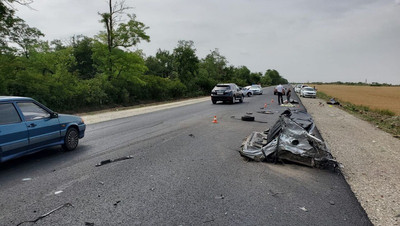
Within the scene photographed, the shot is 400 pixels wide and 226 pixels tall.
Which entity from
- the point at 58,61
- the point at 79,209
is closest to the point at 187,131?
the point at 79,209

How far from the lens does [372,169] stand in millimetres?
5680

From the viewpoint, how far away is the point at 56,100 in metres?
16.9

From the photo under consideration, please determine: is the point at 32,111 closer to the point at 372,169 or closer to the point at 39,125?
the point at 39,125

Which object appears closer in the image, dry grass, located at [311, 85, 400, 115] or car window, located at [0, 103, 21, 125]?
car window, located at [0, 103, 21, 125]

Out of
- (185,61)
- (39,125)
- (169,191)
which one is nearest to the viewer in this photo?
(169,191)

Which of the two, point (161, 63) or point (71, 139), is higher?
point (161, 63)

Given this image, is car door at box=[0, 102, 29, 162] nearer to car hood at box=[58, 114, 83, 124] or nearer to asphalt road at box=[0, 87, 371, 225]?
asphalt road at box=[0, 87, 371, 225]

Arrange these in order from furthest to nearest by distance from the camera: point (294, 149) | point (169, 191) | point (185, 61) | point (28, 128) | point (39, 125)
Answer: point (185, 61) < point (39, 125) < point (294, 149) < point (28, 128) < point (169, 191)

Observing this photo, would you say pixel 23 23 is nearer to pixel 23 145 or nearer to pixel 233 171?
pixel 23 145

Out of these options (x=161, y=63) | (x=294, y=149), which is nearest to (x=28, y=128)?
(x=294, y=149)

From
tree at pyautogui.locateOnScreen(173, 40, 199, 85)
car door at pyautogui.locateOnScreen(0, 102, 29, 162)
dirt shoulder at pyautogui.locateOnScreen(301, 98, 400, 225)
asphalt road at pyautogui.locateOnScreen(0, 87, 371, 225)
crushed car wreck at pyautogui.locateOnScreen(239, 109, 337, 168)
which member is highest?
tree at pyautogui.locateOnScreen(173, 40, 199, 85)

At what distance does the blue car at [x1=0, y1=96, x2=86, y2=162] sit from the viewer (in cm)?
505

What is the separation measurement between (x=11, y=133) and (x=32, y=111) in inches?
36.0

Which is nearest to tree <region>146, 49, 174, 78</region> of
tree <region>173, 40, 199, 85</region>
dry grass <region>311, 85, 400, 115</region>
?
tree <region>173, 40, 199, 85</region>
